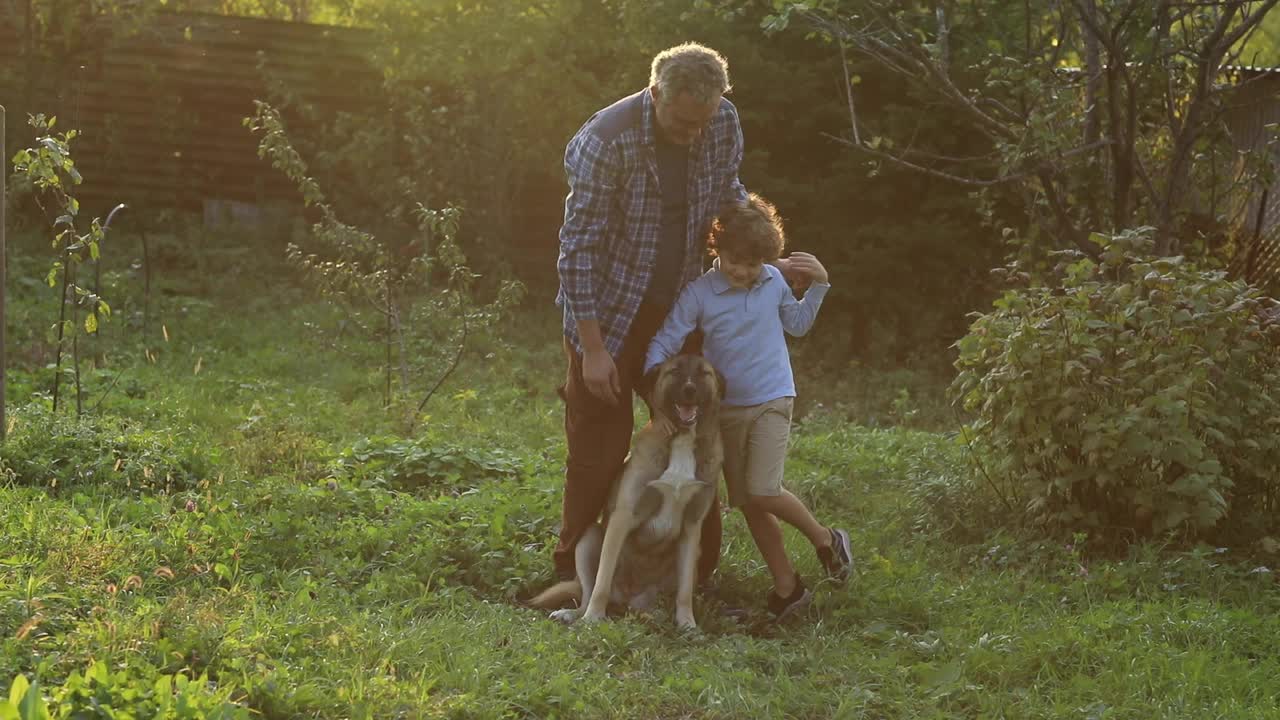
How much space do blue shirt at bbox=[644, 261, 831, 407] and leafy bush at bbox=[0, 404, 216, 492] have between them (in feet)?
8.14

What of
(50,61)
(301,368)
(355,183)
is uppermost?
(50,61)

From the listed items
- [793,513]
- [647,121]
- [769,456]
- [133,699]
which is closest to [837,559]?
[793,513]

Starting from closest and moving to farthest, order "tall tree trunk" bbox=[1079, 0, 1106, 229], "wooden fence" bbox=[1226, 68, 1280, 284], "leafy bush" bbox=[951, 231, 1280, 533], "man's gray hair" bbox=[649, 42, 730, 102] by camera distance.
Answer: "man's gray hair" bbox=[649, 42, 730, 102] → "leafy bush" bbox=[951, 231, 1280, 533] → "tall tree trunk" bbox=[1079, 0, 1106, 229] → "wooden fence" bbox=[1226, 68, 1280, 284]

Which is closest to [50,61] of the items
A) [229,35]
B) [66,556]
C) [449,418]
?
[229,35]

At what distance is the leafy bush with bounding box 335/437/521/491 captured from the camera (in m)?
6.82

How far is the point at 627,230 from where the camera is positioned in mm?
5078

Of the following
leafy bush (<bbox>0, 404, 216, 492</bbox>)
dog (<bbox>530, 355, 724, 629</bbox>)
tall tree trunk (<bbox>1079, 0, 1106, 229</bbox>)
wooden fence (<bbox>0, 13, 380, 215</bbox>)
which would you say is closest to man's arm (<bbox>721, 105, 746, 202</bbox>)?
dog (<bbox>530, 355, 724, 629</bbox>)

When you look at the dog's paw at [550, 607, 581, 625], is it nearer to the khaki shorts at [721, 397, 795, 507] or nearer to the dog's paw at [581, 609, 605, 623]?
the dog's paw at [581, 609, 605, 623]

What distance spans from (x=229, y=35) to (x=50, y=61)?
6.26ft

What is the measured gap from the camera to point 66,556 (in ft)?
15.3

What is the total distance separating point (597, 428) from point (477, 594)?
2.78 ft

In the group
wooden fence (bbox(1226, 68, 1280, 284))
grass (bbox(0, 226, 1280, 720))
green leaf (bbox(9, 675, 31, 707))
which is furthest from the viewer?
wooden fence (bbox(1226, 68, 1280, 284))

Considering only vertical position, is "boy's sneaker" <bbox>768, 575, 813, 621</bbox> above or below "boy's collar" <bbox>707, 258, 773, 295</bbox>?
below

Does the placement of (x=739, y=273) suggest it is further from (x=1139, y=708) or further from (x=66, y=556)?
(x=66, y=556)
